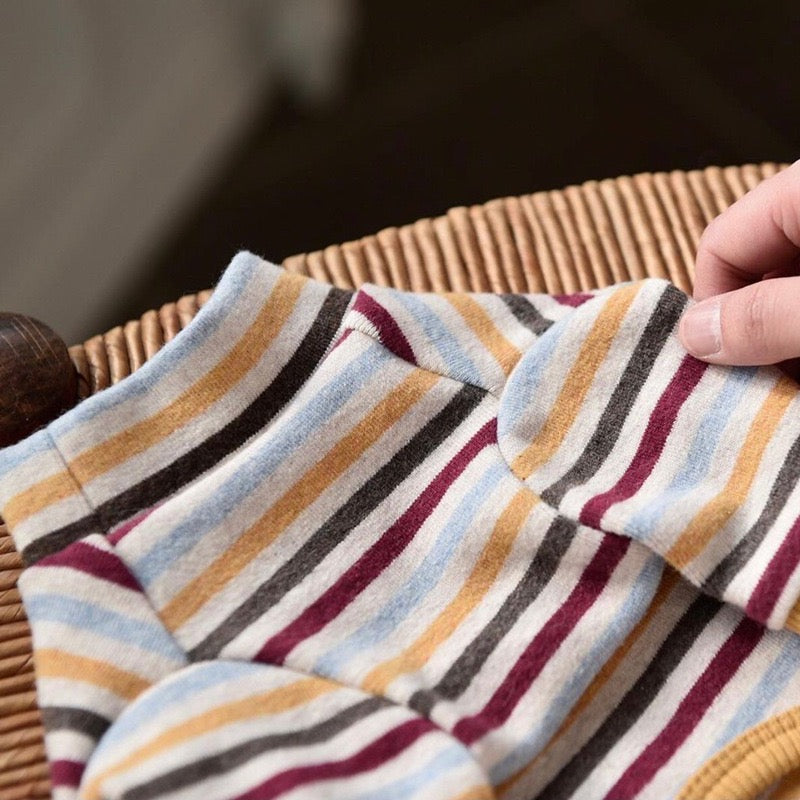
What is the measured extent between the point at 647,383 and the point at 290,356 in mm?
156

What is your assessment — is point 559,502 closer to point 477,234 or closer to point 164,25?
point 477,234

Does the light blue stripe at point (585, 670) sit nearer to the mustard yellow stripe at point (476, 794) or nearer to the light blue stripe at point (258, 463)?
the mustard yellow stripe at point (476, 794)

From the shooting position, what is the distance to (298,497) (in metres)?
0.40

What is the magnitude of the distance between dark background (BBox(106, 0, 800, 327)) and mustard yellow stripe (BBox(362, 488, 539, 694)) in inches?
26.8

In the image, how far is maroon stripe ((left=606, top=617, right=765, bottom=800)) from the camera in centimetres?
37

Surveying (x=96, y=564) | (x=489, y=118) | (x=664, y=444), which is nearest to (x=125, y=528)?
(x=96, y=564)

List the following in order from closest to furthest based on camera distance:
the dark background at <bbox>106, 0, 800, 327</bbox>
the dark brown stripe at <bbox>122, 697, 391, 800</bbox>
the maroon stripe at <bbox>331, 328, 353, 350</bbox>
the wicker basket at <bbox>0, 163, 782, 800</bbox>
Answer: the dark brown stripe at <bbox>122, 697, 391, 800</bbox>, the maroon stripe at <bbox>331, 328, 353, 350</bbox>, the wicker basket at <bbox>0, 163, 782, 800</bbox>, the dark background at <bbox>106, 0, 800, 327</bbox>

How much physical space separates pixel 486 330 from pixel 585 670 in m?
0.16

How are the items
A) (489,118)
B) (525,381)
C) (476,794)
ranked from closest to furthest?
(476,794) < (525,381) < (489,118)

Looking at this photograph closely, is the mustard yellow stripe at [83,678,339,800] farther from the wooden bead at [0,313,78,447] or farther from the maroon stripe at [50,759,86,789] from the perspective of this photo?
the wooden bead at [0,313,78,447]

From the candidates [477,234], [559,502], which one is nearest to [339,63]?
[477,234]

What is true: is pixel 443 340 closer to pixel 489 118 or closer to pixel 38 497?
pixel 38 497

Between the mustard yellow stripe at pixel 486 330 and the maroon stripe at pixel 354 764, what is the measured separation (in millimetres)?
162

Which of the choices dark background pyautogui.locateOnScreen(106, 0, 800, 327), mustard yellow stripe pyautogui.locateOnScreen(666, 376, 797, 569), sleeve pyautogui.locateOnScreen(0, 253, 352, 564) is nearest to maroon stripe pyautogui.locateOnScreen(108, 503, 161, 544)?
sleeve pyautogui.locateOnScreen(0, 253, 352, 564)
